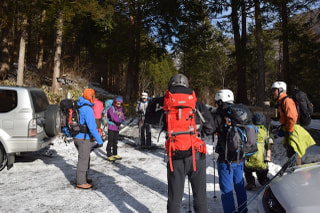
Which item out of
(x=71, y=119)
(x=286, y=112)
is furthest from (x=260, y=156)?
(x=71, y=119)

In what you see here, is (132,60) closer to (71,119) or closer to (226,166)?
(71,119)

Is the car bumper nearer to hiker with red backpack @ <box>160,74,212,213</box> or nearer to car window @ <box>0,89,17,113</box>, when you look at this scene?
car window @ <box>0,89,17,113</box>

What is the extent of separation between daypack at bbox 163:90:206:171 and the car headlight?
90 cm

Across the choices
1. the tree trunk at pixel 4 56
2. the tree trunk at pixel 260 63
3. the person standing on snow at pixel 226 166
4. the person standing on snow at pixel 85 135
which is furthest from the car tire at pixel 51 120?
the tree trunk at pixel 4 56

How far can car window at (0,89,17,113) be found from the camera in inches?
215

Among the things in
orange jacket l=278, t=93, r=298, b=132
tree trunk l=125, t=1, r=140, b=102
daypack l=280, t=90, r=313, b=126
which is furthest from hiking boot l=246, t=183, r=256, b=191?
tree trunk l=125, t=1, r=140, b=102

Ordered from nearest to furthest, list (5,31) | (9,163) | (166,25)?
(9,163)
(5,31)
(166,25)

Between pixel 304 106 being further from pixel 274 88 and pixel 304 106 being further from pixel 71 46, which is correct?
pixel 71 46

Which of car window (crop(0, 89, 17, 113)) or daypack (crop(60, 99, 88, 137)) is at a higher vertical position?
car window (crop(0, 89, 17, 113))

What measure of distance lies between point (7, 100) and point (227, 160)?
17.3 ft

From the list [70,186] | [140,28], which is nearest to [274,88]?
[70,186]

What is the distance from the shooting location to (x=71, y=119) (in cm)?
444

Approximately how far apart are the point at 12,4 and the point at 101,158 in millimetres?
8721

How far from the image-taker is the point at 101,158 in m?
7.13
